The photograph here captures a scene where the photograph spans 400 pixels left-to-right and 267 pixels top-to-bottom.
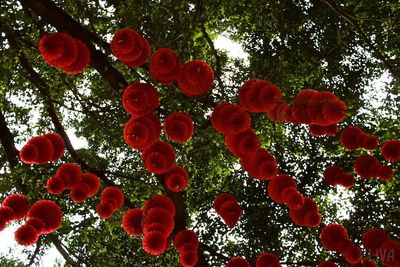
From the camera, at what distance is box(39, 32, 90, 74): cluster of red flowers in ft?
12.9

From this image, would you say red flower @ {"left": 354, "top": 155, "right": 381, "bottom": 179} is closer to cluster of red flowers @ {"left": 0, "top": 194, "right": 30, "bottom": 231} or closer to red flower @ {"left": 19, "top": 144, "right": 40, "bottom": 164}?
red flower @ {"left": 19, "top": 144, "right": 40, "bottom": 164}

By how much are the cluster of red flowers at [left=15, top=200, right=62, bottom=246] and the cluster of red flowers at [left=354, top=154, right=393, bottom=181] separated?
3.90m

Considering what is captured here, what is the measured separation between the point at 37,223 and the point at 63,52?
6.22 ft

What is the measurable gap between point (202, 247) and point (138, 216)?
127cm

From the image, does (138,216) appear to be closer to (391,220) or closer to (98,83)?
(98,83)

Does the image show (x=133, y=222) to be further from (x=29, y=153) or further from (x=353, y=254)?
(x=353, y=254)

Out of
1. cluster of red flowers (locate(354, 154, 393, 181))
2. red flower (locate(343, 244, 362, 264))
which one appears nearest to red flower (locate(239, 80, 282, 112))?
cluster of red flowers (locate(354, 154, 393, 181))

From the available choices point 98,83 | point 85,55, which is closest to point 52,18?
point 85,55

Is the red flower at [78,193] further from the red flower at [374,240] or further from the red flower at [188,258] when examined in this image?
the red flower at [374,240]

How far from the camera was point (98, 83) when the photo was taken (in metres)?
6.41

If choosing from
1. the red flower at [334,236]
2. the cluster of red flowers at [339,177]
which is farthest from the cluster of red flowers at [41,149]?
the cluster of red flowers at [339,177]

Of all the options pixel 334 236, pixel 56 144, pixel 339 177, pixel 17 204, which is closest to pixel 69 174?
pixel 56 144

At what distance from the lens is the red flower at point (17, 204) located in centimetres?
479

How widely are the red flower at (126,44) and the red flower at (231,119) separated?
108 cm
